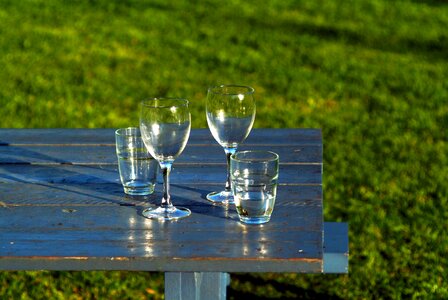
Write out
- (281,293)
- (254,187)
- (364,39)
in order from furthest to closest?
(364,39) → (281,293) → (254,187)

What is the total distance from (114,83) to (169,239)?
5.25 meters

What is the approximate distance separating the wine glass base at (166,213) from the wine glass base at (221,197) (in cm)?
11

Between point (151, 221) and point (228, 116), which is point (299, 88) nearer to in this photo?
point (228, 116)

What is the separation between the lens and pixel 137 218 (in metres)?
2.56

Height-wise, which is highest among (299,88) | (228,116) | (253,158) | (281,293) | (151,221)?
(228,116)

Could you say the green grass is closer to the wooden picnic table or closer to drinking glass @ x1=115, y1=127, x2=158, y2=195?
the wooden picnic table

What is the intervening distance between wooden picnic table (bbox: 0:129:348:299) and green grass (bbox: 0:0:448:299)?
129cm

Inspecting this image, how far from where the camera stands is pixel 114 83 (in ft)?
24.8

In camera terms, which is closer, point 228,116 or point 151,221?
point 151,221

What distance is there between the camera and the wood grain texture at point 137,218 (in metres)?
2.30

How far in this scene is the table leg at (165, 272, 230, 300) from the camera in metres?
A: 2.57

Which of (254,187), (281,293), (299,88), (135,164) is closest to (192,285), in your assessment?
(254,187)

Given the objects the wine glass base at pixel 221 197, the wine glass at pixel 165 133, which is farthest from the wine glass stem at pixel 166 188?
the wine glass base at pixel 221 197

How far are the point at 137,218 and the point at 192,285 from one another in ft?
0.72
